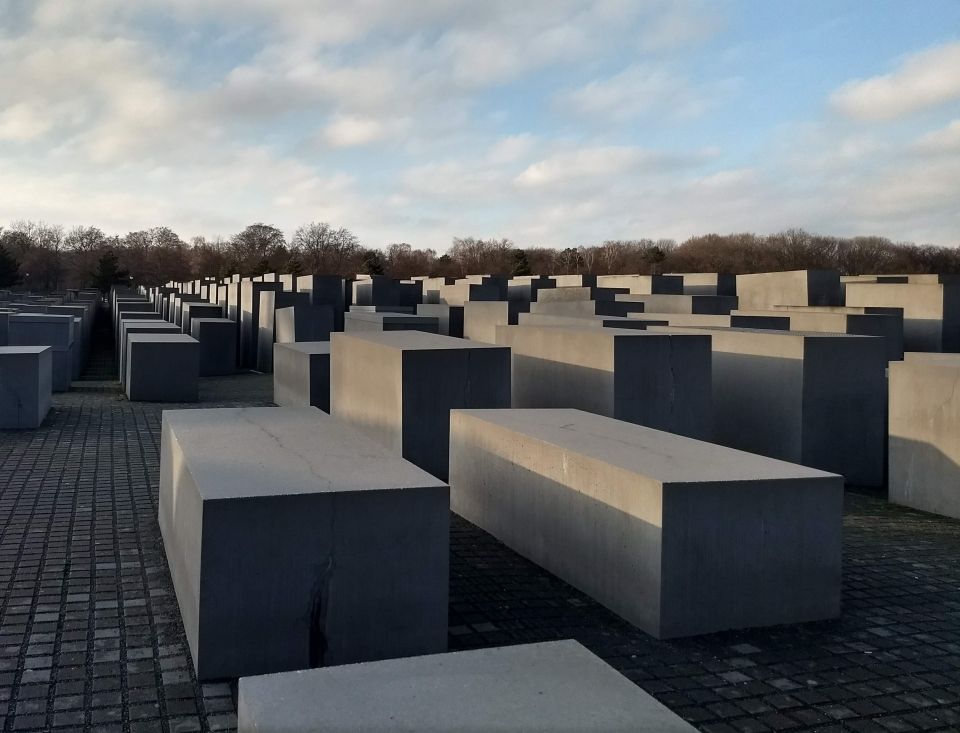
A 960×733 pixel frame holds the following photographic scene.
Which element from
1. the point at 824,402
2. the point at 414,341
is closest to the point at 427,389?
the point at 414,341

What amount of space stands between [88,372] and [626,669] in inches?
829

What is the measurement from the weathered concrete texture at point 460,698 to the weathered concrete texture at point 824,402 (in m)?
7.58

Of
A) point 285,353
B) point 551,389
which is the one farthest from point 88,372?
point 551,389

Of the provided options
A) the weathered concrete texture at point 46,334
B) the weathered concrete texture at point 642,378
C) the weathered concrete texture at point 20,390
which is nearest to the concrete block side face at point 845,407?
the weathered concrete texture at point 642,378

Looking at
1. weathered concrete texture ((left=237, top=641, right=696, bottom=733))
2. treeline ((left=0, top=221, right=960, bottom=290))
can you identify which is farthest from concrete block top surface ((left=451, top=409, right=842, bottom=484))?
treeline ((left=0, top=221, right=960, bottom=290))

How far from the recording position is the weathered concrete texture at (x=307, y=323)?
19953 mm

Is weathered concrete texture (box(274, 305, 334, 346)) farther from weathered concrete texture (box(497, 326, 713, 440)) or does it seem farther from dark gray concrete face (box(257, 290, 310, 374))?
weathered concrete texture (box(497, 326, 713, 440))

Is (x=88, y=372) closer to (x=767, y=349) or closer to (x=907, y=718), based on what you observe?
(x=767, y=349)

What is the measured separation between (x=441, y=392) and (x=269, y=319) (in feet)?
48.4

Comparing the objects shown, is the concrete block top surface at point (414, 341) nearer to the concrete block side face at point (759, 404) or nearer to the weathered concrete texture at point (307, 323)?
the concrete block side face at point (759, 404)

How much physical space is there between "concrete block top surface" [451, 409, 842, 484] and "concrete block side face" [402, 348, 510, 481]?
2.66ft

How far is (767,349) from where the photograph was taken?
1053cm

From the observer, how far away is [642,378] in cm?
951

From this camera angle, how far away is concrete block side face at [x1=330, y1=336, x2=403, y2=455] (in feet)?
29.2
